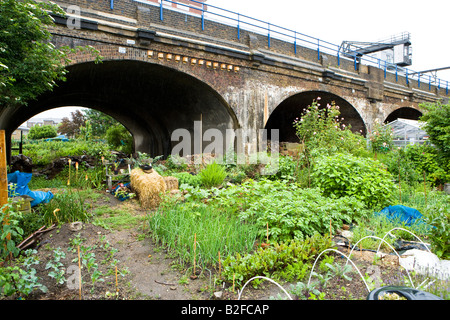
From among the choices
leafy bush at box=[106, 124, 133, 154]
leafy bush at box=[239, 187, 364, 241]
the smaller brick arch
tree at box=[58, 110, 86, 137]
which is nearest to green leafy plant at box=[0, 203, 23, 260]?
leafy bush at box=[239, 187, 364, 241]

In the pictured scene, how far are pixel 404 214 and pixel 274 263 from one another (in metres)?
2.95

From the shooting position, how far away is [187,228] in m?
3.62

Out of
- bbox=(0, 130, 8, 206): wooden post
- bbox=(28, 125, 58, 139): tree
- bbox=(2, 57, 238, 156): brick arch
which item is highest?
bbox=(28, 125, 58, 139): tree

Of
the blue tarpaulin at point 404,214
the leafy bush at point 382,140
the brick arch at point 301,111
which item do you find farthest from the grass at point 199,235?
the brick arch at point 301,111

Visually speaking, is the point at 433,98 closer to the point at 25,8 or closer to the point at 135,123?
the point at 135,123

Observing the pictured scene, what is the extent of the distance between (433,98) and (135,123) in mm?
21552

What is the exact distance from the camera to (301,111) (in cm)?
1675

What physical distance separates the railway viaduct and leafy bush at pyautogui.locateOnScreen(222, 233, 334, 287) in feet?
24.3

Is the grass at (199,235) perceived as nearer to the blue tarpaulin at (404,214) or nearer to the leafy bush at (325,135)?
the blue tarpaulin at (404,214)

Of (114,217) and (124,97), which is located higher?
(124,97)

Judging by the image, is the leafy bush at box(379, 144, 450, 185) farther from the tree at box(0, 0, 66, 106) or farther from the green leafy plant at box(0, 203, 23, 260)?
the tree at box(0, 0, 66, 106)

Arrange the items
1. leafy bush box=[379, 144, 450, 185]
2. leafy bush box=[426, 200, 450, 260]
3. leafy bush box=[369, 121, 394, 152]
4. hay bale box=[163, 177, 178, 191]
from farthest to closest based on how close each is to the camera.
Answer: leafy bush box=[369, 121, 394, 152] → leafy bush box=[379, 144, 450, 185] → hay bale box=[163, 177, 178, 191] → leafy bush box=[426, 200, 450, 260]

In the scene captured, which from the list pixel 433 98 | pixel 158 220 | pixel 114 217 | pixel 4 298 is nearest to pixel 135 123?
pixel 114 217

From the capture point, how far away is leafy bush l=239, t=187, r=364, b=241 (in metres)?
3.67
